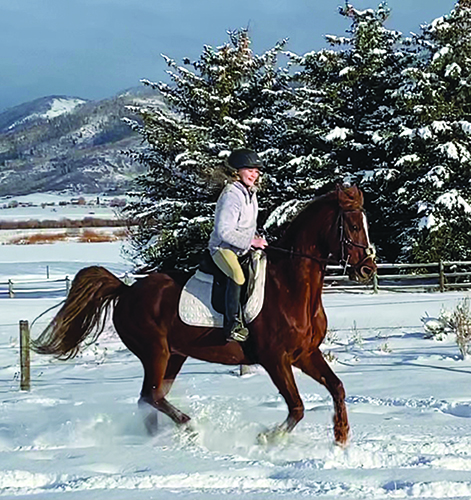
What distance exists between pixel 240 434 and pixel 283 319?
111 cm

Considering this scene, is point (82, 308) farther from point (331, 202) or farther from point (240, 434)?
point (331, 202)

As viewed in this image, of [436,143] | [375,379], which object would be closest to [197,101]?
[436,143]

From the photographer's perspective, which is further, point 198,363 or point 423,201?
point 423,201

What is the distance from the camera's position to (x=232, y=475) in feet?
16.3

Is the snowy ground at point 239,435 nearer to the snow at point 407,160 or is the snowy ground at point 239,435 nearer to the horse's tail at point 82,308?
the horse's tail at point 82,308

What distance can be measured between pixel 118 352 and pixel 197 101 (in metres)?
17.2

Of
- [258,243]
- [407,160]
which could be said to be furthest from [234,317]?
[407,160]

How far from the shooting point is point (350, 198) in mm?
6078

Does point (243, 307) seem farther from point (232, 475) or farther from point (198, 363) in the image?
point (198, 363)

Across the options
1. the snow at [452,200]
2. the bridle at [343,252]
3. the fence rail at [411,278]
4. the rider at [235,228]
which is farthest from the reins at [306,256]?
the snow at [452,200]

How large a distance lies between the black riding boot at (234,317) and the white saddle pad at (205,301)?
0.22ft

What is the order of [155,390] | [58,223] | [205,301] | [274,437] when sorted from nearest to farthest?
[274,437], [205,301], [155,390], [58,223]

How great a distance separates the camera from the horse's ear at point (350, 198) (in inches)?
238

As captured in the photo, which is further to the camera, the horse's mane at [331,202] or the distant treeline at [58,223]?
the distant treeline at [58,223]
